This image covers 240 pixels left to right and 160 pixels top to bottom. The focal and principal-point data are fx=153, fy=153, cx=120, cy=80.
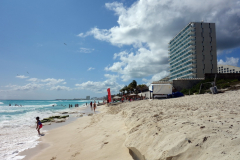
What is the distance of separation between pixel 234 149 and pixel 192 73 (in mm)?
71031

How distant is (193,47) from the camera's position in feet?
230

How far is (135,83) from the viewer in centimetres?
8169

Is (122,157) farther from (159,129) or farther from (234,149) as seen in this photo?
(234,149)

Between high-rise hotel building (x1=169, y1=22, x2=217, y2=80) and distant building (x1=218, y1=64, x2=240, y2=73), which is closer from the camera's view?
high-rise hotel building (x1=169, y1=22, x2=217, y2=80)

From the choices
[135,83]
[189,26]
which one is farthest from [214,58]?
[135,83]

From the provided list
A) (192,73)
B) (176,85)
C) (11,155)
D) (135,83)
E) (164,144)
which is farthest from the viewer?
(135,83)

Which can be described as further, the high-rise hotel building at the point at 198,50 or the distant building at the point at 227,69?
the distant building at the point at 227,69

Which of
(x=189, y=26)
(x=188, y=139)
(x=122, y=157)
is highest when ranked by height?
(x=189, y=26)

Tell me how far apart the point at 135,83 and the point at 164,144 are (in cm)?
7820

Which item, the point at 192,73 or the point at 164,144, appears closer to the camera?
the point at 164,144

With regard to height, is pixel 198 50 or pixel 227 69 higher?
pixel 198 50

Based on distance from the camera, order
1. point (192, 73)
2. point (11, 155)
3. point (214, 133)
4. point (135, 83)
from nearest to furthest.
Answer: point (214, 133), point (11, 155), point (192, 73), point (135, 83)

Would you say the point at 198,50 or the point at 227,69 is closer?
the point at 198,50

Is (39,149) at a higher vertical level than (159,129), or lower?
lower
